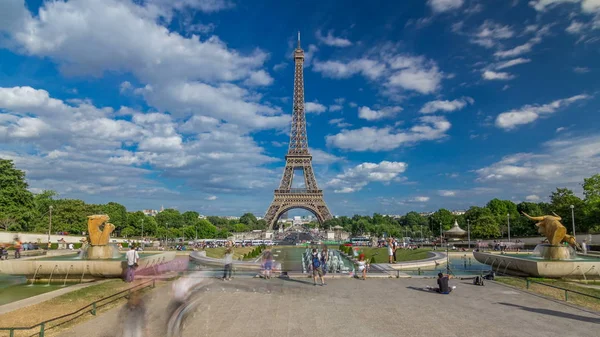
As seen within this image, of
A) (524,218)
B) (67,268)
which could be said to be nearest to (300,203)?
(524,218)

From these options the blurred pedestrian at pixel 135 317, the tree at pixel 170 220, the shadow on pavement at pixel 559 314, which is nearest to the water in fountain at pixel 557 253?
the shadow on pavement at pixel 559 314

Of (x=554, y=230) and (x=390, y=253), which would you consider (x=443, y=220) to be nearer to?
(x=390, y=253)

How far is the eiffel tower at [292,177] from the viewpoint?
95.2 metres

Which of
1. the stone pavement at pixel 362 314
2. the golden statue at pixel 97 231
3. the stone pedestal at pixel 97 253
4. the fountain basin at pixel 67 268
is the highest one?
the golden statue at pixel 97 231

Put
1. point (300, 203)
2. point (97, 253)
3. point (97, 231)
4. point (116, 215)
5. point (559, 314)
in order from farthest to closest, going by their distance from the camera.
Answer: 1. point (300, 203)
2. point (116, 215)
3. point (97, 231)
4. point (97, 253)
5. point (559, 314)

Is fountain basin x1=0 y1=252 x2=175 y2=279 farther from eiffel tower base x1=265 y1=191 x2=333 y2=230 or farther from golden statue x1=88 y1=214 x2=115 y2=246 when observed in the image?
eiffel tower base x1=265 y1=191 x2=333 y2=230

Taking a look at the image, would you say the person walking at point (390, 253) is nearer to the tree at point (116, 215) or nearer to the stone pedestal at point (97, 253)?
the stone pedestal at point (97, 253)

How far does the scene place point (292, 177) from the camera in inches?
3932

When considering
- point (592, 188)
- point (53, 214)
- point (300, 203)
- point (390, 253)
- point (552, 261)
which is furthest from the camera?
point (300, 203)

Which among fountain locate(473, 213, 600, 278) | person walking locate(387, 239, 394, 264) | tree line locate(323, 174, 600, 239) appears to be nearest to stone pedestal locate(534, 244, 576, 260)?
fountain locate(473, 213, 600, 278)

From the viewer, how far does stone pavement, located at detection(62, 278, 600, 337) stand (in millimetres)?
9234

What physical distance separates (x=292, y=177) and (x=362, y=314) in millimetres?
89156

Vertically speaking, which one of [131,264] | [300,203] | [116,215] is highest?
[300,203]

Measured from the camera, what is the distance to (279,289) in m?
14.4
